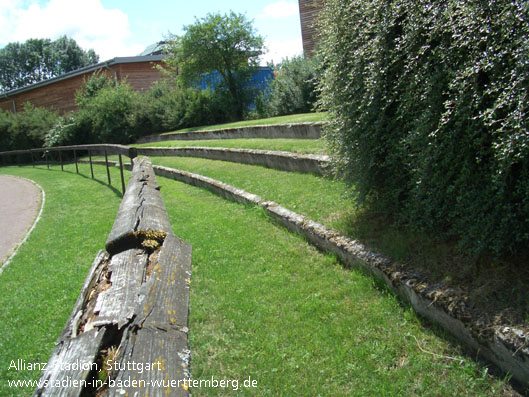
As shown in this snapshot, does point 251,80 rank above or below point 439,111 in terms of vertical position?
above

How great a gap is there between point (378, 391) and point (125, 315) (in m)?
1.75

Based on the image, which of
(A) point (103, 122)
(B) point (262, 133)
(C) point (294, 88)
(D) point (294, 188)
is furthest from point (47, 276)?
(A) point (103, 122)

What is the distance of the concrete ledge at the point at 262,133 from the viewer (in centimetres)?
973

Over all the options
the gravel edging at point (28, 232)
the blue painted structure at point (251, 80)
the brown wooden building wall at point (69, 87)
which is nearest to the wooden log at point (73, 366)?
the gravel edging at point (28, 232)

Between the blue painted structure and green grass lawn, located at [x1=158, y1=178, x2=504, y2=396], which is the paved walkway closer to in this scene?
green grass lawn, located at [x1=158, y1=178, x2=504, y2=396]

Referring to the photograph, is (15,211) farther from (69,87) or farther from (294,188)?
(69,87)

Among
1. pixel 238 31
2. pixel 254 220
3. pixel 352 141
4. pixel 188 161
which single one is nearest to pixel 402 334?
pixel 352 141

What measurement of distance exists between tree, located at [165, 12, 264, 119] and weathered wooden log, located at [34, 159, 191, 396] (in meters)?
20.5

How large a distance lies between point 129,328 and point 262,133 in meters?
11.6

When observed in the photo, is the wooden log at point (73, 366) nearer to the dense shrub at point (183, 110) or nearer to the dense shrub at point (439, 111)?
the dense shrub at point (439, 111)

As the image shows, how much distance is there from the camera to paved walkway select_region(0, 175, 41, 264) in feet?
25.6

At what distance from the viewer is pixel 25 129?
1019 inches

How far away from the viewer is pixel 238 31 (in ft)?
71.4

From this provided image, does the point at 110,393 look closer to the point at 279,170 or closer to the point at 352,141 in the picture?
the point at 352,141
